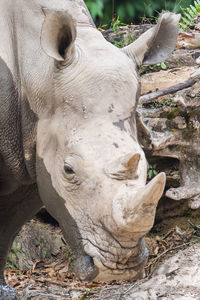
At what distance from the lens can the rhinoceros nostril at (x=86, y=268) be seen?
3840 mm

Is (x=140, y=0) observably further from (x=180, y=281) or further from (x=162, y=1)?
(x=180, y=281)

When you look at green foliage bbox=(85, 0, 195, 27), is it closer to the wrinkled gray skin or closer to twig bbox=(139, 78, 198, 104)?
twig bbox=(139, 78, 198, 104)

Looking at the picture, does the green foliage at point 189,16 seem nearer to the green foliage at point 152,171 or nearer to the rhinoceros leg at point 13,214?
the green foliage at point 152,171

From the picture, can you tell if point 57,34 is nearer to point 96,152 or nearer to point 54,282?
point 96,152

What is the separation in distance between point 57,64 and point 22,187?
140 centimetres

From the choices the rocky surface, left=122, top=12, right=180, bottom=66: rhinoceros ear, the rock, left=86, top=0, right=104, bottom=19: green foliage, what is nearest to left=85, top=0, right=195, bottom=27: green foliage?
left=86, top=0, right=104, bottom=19: green foliage

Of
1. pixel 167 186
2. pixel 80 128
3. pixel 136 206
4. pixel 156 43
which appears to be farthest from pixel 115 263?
pixel 167 186

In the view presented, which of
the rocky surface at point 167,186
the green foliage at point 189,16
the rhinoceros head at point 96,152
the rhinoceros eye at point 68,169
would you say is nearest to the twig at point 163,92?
the rocky surface at point 167,186

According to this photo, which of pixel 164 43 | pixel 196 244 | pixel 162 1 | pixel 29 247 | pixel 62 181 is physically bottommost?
pixel 29 247

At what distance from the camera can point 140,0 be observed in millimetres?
9156

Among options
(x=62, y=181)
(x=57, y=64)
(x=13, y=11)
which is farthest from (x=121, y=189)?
(x=13, y=11)

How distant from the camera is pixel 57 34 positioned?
4262mm

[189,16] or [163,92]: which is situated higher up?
[163,92]

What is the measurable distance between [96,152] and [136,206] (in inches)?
19.2
